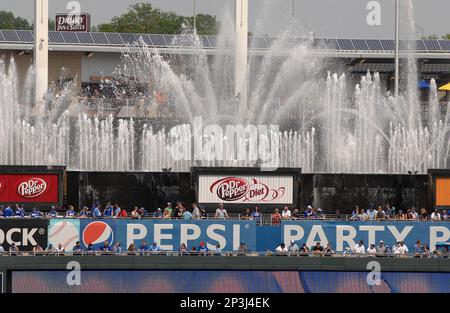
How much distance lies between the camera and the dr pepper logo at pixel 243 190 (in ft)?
107

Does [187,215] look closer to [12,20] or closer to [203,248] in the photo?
[203,248]

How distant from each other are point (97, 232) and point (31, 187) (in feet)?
13.4

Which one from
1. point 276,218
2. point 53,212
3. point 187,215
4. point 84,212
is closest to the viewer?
point 187,215

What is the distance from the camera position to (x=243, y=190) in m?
32.7

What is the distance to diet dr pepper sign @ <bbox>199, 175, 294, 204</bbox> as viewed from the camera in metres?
32.6

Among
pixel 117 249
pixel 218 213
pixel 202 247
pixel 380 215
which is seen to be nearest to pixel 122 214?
pixel 218 213

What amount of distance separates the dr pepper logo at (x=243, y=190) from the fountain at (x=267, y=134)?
16.6ft

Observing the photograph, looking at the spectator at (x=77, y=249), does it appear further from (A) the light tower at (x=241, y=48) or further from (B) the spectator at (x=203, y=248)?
(A) the light tower at (x=241, y=48)

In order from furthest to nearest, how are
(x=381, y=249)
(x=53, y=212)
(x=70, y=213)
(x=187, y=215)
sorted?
(x=53, y=212)
(x=70, y=213)
(x=187, y=215)
(x=381, y=249)

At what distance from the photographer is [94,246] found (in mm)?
28734

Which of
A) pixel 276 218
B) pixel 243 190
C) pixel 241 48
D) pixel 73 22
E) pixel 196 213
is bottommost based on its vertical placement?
pixel 276 218

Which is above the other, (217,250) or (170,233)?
(170,233)

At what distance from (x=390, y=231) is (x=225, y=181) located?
204 inches

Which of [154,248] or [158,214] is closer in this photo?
[154,248]
